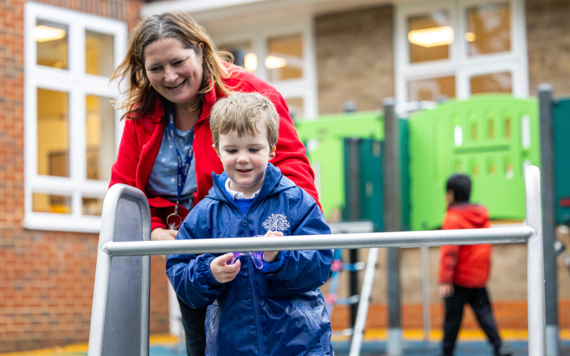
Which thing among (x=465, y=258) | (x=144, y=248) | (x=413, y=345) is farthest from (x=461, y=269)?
(x=144, y=248)

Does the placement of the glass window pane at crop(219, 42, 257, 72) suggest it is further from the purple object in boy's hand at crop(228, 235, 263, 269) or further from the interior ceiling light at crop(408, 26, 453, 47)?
the purple object in boy's hand at crop(228, 235, 263, 269)

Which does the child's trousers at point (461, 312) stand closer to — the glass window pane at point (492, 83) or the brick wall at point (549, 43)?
the brick wall at point (549, 43)

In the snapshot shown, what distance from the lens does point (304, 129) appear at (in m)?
7.29

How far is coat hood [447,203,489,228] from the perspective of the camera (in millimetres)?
5723

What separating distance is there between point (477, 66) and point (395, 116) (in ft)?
9.25

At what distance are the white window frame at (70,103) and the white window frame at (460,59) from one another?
3.57 m

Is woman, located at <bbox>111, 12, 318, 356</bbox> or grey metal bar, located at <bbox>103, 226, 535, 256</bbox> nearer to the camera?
grey metal bar, located at <bbox>103, 226, 535, 256</bbox>

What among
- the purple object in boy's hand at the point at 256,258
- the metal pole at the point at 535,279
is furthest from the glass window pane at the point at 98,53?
the metal pole at the point at 535,279

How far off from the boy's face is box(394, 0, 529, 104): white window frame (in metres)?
7.31

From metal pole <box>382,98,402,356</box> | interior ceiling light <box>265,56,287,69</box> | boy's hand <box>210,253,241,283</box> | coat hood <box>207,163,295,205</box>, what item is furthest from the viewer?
interior ceiling light <box>265,56,287,69</box>

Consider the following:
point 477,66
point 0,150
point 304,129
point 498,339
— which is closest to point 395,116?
point 304,129

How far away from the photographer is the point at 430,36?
939 centimetres

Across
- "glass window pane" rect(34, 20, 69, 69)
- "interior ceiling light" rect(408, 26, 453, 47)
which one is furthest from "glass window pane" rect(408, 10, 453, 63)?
"glass window pane" rect(34, 20, 69, 69)

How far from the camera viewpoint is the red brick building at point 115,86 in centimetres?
809
